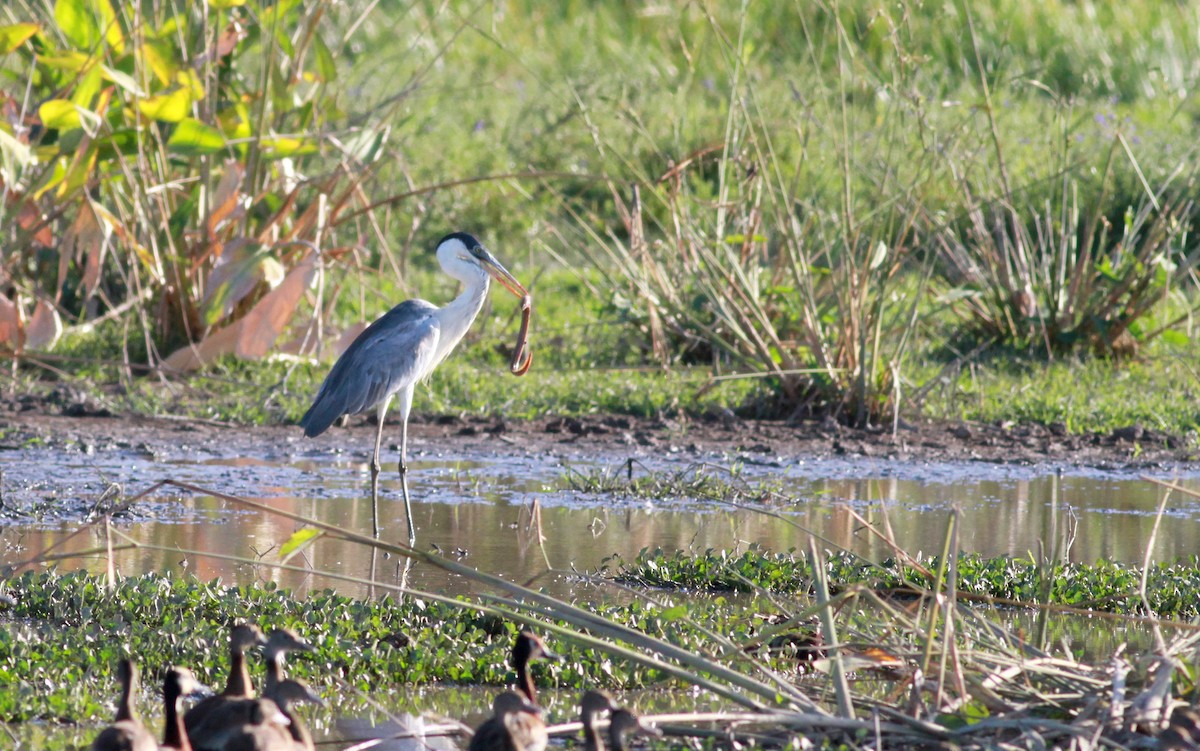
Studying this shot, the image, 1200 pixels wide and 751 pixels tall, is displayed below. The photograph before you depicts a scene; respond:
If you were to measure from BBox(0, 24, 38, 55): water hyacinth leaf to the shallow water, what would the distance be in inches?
87.4

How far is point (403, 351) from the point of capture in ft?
25.5

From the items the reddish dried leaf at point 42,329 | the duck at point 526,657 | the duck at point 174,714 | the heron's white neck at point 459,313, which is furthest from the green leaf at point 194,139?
the duck at point 174,714

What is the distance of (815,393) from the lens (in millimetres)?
9320

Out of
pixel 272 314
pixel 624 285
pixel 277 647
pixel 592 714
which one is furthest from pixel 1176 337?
pixel 277 647

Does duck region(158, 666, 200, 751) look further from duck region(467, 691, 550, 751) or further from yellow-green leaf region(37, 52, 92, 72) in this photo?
yellow-green leaf region(37, 52, 92, 72)

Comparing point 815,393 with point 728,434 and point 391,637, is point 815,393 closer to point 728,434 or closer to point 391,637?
point 728,434

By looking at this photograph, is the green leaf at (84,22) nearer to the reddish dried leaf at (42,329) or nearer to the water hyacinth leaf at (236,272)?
the water hyacinth leaf at (236,272)

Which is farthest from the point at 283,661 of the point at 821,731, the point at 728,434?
the point at 728,434

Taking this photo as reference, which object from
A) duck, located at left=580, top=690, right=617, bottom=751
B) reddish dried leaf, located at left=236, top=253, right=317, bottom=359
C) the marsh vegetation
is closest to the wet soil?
the marsh vegetation

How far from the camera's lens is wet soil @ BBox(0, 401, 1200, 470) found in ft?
28.3

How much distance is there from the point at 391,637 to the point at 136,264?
18.3ft

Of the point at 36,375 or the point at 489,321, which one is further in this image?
the point at 489,321

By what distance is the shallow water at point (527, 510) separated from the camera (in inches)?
253

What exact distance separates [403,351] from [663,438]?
184 cm
